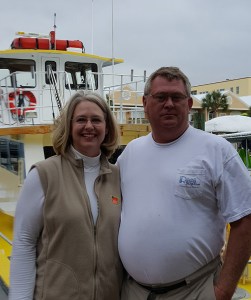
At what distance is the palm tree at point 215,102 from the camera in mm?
45469

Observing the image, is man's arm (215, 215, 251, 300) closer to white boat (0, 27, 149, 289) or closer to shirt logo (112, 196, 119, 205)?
shirt logo (112, 196, 119, 205)

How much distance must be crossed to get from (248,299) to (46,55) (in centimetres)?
667

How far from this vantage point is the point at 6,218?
7656mm

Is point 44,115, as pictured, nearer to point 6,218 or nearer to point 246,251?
point 6,218

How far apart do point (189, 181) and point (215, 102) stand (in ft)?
147

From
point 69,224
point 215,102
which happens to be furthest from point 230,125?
point 215,102

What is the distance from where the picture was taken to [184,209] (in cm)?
217

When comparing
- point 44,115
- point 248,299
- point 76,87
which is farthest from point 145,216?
point 76,87

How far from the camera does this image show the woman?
218cm

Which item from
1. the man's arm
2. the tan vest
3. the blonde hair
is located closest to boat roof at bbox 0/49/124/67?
the blonde hair

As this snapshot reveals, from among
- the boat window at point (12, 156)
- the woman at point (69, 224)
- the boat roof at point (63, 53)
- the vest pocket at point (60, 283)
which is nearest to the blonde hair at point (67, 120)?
the woman at point (69, 224)

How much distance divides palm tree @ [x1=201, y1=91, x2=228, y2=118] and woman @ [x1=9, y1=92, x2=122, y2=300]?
44.2 meters

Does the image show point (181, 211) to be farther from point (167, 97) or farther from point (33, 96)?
point (33, 96)

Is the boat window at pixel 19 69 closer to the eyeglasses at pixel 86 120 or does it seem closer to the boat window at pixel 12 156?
the boat window at pixel 12 156
